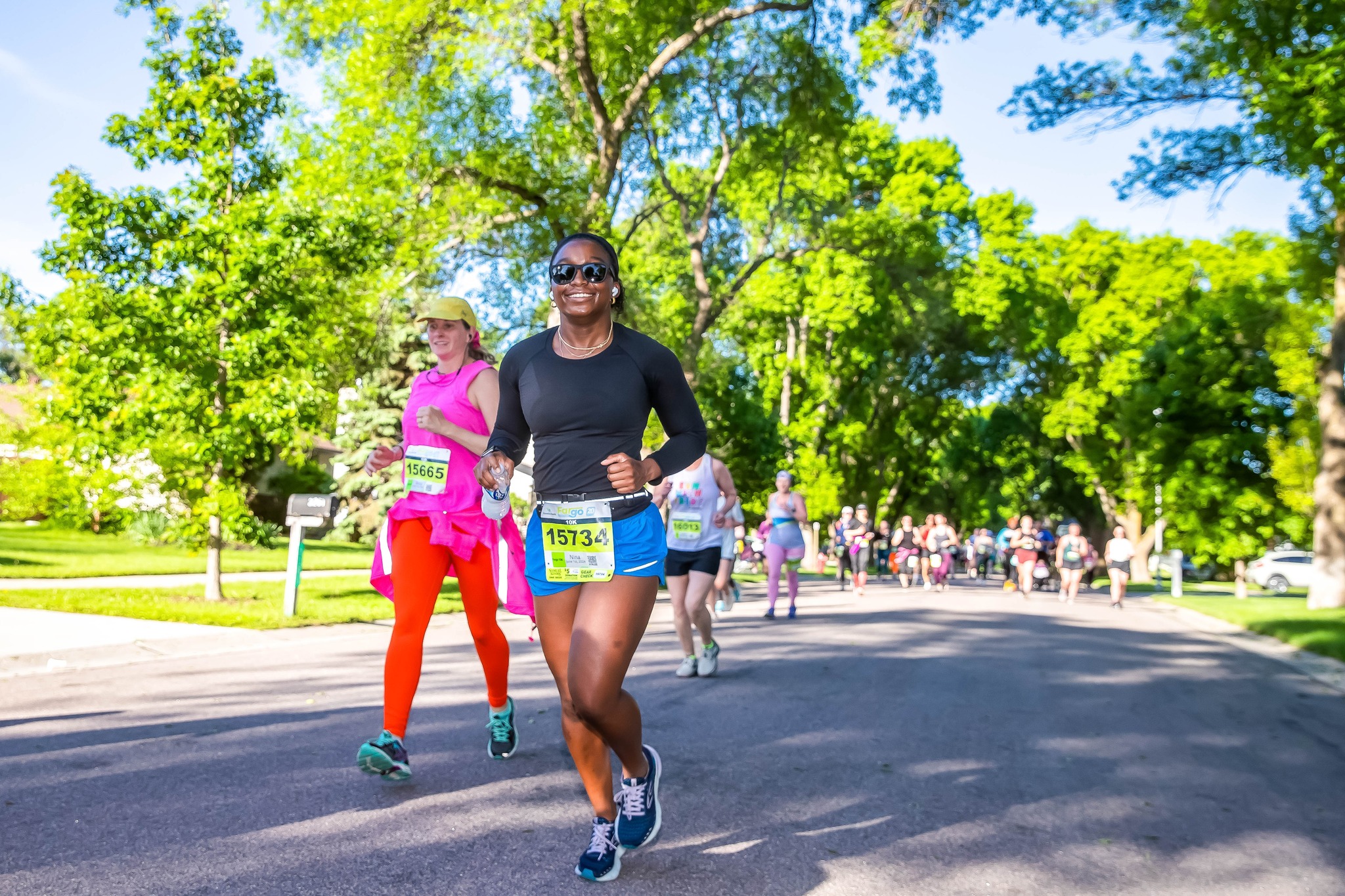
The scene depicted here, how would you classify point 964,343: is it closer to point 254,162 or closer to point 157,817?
point 254,162

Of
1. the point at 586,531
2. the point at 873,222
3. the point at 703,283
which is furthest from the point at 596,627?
the point at 873,222

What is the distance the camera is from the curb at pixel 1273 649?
1130 cm

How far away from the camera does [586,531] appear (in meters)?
3.69

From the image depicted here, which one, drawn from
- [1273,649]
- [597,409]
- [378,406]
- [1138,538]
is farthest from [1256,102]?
[1138,538]

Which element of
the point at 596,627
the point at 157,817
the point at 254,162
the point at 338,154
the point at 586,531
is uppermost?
the point at 338,154

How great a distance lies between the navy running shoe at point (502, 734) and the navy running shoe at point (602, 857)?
5.81 feet

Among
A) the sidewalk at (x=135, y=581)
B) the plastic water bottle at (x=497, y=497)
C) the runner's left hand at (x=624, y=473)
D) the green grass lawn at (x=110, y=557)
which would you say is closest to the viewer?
the runner's left hand at (x=624, y=473)

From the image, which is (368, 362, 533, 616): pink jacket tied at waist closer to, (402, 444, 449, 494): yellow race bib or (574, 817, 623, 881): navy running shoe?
(402, 444, 449, 494): yellow race bib

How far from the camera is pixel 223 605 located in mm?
13102

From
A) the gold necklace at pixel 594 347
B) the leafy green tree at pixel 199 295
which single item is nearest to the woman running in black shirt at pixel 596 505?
the gold necklace at pixel 594 347

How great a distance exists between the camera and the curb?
11.3 metres

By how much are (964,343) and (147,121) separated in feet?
99.8

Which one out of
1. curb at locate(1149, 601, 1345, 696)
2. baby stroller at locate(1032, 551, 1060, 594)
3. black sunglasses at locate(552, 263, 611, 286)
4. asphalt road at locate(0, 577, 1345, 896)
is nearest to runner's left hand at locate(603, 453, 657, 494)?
black sunglasses at locate(552, 263, 611, 286)

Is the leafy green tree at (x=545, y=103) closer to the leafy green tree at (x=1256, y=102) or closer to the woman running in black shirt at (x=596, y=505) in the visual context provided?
the leafy green tree at (x=1256, y=102)
